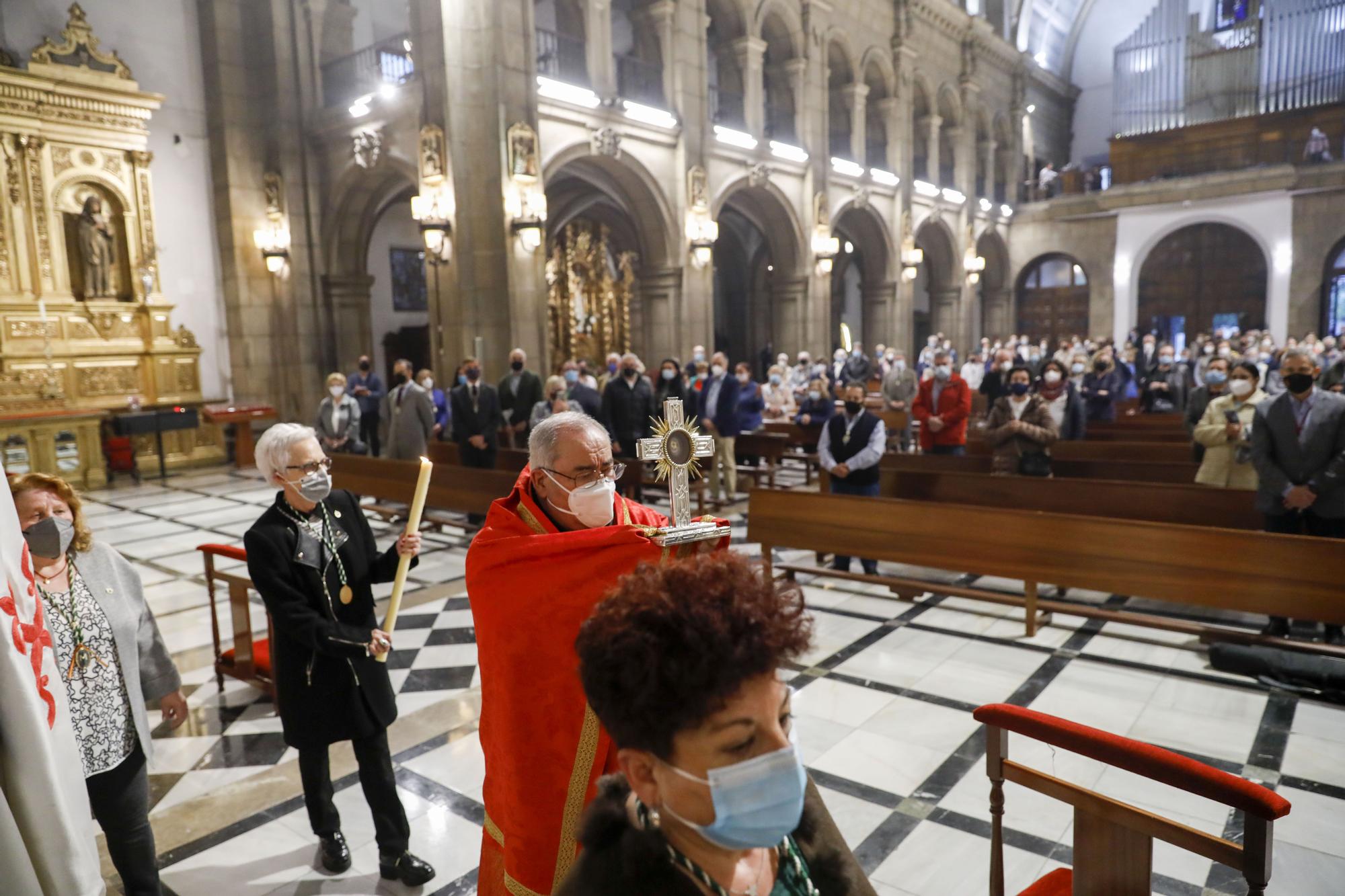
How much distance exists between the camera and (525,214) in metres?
11.2

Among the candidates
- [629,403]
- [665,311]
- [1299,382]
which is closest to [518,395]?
[629,403]

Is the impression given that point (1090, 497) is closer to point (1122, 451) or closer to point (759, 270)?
point (1122, 451)

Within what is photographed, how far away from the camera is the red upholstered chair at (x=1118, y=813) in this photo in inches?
70.0

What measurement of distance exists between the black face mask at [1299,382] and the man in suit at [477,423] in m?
6.24

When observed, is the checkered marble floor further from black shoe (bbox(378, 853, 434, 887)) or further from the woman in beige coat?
the woman in beige coat

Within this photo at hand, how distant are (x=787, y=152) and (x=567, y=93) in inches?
228

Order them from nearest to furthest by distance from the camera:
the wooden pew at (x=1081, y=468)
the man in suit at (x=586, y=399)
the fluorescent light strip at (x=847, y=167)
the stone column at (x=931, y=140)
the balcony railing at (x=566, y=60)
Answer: the wooden pew at (x=1081, y=468) < the man in suit at (x=586, y=399) < the balcony railing at (x=566, y=60) < the fluorescent light strip at (x=847, y=167) < the stone column at (x=931, y=140)

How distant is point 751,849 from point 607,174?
15.1m

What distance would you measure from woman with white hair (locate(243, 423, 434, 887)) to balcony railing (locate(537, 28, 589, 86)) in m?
11.4

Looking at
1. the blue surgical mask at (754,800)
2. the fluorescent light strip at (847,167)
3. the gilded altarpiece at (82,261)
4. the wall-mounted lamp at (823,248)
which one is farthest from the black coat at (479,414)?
the fluorescent light strip at (847,167)

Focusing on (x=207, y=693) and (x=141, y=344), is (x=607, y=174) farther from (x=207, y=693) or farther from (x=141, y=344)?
(x=207, y=693)

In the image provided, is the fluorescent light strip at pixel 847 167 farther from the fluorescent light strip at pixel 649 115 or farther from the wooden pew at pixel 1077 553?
the wooden pew at pixel 1077 553

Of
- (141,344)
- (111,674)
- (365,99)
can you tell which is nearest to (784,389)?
(365,99)

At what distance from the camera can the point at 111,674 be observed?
7.93ft
